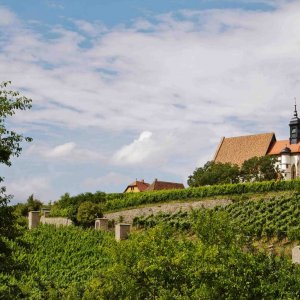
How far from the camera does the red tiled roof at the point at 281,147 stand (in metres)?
91.6

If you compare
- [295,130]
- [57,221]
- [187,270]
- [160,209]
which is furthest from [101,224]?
[295,130]

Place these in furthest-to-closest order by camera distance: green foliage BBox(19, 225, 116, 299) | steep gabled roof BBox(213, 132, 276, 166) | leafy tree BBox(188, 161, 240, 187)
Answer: steep gabled roof BBox(213, 132, 276, 166)
leafy tree BBox(188, 161, 240, 187)
green foliage BBox(19, 225, 116, 299)

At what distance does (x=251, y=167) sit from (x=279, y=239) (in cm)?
3684

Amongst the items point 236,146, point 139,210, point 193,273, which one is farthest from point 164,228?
point 236,146

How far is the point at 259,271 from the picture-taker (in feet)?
75.3

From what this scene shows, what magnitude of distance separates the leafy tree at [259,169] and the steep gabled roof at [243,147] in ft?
28.1

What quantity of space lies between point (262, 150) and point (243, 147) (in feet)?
8.48

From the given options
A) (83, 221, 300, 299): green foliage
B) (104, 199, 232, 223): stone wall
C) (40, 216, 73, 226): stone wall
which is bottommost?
(83, 221, 300, 299): green foliage

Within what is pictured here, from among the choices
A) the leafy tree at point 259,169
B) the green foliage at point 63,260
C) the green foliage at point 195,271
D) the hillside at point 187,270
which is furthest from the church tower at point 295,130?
the green foliage at point 195,271

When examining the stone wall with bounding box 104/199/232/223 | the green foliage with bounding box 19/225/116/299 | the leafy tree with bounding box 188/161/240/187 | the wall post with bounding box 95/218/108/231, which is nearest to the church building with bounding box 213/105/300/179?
the leafy tree with bounding box 188/161/240/187

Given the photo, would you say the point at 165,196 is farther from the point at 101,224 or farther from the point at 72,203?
the point at 101,224

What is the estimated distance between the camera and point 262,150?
3583 inches

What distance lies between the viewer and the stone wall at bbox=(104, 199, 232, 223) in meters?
57.1

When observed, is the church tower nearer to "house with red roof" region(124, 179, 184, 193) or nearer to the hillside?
"house with red roof" region(124, 179, 184, 193)
